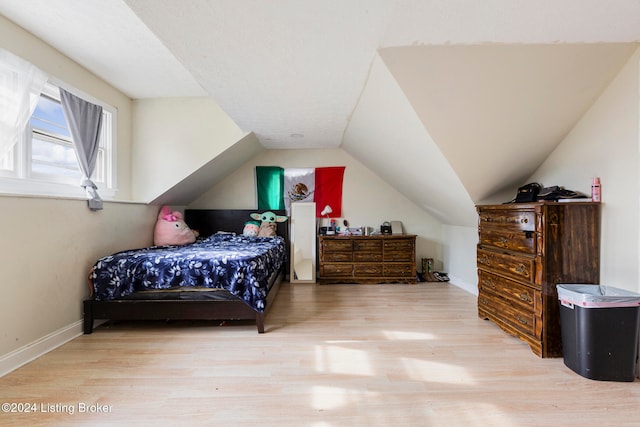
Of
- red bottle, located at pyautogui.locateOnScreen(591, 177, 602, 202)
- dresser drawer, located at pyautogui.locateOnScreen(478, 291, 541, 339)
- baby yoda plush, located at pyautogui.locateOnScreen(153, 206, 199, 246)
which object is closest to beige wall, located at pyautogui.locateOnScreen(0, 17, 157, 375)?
baby yoda plush, located at pyautogui.locateOnScreen(153, 206, 199, 246)

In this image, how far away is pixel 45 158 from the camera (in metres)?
2.29

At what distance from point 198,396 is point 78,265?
5.60 feet

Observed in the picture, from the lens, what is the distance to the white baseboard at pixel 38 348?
1761 mm

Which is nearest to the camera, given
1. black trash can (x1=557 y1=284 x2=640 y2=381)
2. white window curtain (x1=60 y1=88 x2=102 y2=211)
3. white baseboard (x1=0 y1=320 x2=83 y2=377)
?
black trash can (x1=557 y1=284 x2=640 y2=381)

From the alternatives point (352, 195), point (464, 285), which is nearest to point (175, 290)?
point (352, 195)

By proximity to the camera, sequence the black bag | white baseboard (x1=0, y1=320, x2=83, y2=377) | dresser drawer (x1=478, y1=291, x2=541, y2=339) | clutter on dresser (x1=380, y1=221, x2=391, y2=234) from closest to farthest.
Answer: white baseboard (x1=0, y1=320, x2=83, y2=377) → dresser drawer (x1=478, y1=291, x2=541, y2=339) → the black bag → clutter on dresser (x1=380, y1=221, x2=391, y2=234)

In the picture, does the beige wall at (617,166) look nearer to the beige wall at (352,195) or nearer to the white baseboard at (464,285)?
the white baseboard at (464,285)

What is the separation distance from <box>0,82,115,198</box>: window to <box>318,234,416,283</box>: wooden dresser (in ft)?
9.53

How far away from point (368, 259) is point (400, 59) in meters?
2.85

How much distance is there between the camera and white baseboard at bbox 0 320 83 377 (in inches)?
69.3

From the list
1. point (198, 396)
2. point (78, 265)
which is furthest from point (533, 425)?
point (78, 265)

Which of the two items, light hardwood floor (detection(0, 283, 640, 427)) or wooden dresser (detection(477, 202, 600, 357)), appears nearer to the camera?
light hardwood floor (detection(0, 283, 640, 427))

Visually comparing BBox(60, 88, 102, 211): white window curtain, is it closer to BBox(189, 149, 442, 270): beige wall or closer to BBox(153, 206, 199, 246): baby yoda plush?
BBox(153, 206, 199, 246): baby yoda plush

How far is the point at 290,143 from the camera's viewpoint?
4.10 metres
